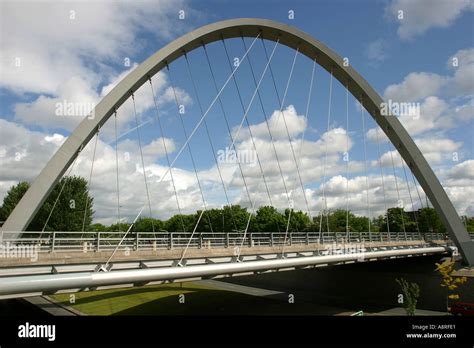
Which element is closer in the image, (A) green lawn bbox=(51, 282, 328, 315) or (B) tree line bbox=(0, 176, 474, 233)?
(A) green lawn bbox=(51, 282, 328, 315)

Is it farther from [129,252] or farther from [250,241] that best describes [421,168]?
[129,252]

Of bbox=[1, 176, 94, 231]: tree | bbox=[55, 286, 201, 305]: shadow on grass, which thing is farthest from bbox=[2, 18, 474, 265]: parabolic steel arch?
bbox=[1, 176, 94, 231]: tree

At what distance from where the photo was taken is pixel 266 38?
27016 millimetres

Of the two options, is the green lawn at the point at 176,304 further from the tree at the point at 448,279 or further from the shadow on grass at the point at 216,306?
the tree at the point at 448,279

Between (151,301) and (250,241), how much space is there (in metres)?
17.0

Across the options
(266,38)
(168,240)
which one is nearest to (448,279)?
(266,38)

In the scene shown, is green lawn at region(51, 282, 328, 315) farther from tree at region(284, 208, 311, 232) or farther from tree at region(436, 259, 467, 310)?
tree at region(284, 208, 311, 232)

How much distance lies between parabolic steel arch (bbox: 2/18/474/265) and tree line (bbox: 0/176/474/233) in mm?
5160

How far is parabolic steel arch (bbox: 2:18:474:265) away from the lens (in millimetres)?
14048

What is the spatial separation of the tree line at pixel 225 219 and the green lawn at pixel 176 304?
6.56m

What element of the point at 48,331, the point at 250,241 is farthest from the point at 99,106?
the point at 48,331

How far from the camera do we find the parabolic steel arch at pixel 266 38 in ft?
46.1

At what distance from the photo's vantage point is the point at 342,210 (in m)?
98.9

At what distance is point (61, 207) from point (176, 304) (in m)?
28.2
